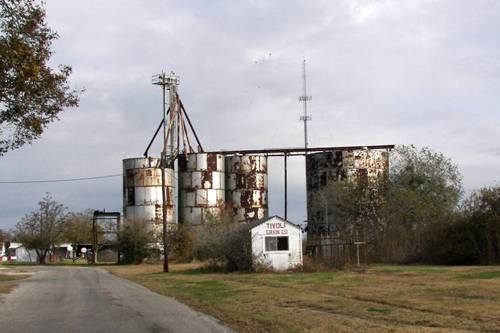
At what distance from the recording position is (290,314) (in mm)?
17062

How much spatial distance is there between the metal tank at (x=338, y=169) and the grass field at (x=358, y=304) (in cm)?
4000

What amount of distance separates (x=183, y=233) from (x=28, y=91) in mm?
57635

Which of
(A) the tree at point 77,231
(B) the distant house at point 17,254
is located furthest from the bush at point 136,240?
(B) the distant house at point 17,254

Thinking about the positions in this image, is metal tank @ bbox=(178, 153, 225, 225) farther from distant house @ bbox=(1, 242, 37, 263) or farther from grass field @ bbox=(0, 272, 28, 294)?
distant house @ bbox=(1, 242, 37, 263)

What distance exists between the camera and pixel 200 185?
73.8 meters

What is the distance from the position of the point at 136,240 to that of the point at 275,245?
1373 inches

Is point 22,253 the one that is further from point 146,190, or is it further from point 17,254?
point 146,190

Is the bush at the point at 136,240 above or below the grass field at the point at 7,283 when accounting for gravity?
above

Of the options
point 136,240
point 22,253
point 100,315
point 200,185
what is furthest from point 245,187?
point 22,253

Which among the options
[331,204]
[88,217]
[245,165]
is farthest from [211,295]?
[88,217]

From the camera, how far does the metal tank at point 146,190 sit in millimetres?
73938

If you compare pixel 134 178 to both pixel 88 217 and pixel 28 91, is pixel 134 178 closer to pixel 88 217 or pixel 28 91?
pixel 88 217

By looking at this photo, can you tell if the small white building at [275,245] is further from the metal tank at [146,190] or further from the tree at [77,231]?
the tree at [77,231]

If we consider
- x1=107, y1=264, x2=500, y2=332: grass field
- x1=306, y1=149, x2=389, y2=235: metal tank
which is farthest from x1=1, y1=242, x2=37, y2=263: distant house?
x1=107, y1=264, x2=500, y2=332: grass field
